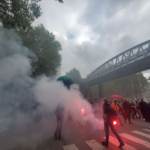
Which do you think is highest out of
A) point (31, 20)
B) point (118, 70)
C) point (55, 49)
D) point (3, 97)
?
point (55, 49)

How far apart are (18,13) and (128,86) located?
52.7m

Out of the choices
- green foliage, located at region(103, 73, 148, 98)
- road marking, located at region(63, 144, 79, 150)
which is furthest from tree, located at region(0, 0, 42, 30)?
green foliage, located at region(103, 73, 148, 98)

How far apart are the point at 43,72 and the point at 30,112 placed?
6876 mm

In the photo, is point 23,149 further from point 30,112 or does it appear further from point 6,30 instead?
point 6,30

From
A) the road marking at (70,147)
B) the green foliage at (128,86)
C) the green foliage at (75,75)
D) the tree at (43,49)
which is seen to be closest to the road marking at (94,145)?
the road marking at (70,147)

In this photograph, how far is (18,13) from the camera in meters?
6.87

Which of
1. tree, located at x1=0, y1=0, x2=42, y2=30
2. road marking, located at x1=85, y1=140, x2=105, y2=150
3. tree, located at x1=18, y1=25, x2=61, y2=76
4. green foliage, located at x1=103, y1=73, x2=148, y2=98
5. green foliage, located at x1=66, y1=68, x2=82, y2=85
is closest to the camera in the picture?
road marking, located at x1=85, y1=140, x2=105, y2=150

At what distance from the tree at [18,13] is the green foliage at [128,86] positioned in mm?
45116

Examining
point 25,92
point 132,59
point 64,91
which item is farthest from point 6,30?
point 132,59

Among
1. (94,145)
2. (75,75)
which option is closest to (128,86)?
(75,75)

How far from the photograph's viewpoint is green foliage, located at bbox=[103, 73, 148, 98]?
4767 cm

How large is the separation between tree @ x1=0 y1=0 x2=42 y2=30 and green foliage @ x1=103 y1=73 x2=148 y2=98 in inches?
1776

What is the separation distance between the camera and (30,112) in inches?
323

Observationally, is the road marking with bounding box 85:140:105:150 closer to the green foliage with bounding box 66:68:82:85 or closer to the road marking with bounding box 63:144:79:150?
the road marking with bounding box 63:144:79:150
